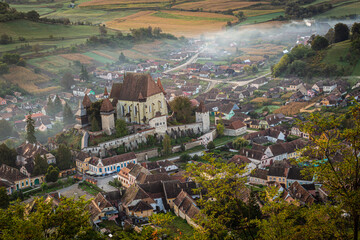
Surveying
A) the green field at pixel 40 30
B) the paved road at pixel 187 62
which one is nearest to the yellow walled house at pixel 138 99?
the paved road at pixel 187 62

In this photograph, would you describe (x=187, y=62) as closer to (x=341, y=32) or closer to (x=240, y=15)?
(x=240, y=15)

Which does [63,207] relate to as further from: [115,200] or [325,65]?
[325,65]

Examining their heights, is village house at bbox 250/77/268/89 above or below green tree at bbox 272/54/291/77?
below

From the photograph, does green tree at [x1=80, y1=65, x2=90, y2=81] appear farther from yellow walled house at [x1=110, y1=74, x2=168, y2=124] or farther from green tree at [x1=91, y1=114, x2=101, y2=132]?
green tree at [x1=91, y1=114, x2=101, y2=132]

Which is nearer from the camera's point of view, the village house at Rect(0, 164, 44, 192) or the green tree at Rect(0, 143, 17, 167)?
the village house at Rect(0, 164, 44, 192)

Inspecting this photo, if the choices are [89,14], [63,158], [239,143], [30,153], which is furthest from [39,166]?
[89,14]

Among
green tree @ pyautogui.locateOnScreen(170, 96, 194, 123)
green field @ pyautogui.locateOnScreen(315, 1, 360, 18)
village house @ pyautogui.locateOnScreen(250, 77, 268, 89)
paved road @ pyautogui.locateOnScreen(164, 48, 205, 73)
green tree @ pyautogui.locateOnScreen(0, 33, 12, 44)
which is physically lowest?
paved road @ pyautogui.locateOnScreen(164, 48, 205, 73)

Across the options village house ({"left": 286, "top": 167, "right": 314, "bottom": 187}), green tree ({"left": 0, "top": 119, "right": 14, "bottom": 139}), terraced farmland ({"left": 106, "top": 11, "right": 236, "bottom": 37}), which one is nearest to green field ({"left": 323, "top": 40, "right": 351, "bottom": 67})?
village house ({"left": 286, "top": 167, "right": 314, "bottom": 187})
